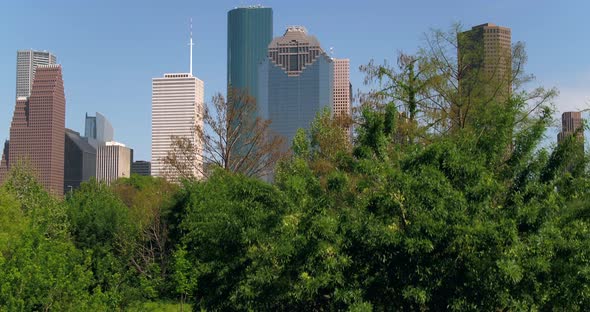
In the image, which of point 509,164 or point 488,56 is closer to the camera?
point 509,164

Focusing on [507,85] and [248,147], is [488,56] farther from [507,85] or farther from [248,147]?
[248,147]

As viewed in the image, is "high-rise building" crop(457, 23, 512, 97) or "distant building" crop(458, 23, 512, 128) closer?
"distant building" crop(458, 23, 512, 128)

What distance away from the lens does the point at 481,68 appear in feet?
106

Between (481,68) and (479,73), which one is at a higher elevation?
(481,68)

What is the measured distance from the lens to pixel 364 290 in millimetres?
15555

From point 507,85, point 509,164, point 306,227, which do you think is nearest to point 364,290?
point 306,227

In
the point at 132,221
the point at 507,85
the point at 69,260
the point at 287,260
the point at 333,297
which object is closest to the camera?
the point at 333,297

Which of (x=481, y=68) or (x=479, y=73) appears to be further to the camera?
(x=481, y=68)

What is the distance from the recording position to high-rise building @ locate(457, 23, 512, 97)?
3161 cm

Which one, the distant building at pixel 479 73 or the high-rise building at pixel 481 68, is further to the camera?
the high-rise building at pixel 481 68

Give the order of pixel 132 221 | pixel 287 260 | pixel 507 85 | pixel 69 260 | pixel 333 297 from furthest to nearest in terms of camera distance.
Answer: pixel 132 221 < pixel 507 85 < pixel 69 260 < pixel 287 260 < pixel 333 297

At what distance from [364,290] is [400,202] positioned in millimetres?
2029

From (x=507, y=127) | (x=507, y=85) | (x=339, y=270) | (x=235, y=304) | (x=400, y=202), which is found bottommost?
(x=235, y=304)

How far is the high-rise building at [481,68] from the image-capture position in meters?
31.6
